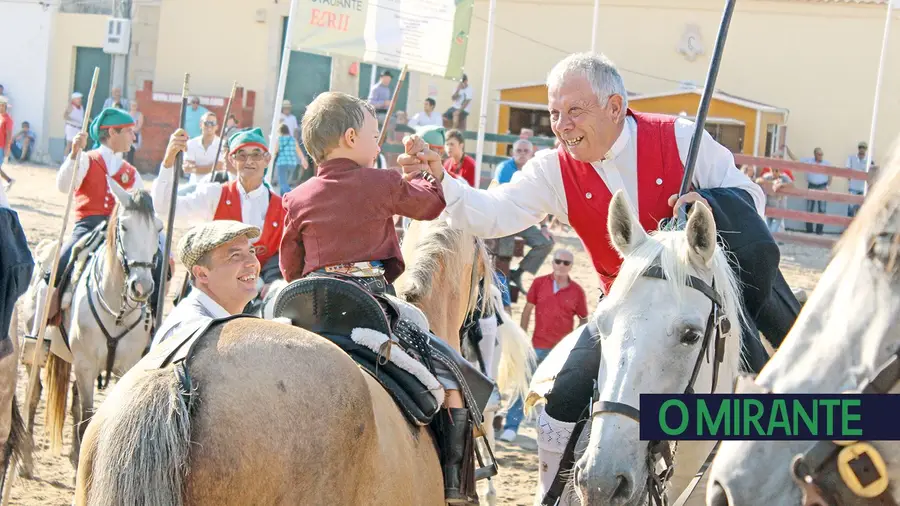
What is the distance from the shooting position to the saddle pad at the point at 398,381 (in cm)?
392

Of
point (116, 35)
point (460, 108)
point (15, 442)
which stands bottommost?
point (15, 442)

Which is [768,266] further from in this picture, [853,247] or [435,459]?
[853,247]

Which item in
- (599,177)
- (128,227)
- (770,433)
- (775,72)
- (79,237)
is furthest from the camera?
(775,72)

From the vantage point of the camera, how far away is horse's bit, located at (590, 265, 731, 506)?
3219 mm

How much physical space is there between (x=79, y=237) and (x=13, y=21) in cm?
2163

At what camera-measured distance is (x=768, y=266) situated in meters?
3.84

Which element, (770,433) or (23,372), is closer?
(770,433)

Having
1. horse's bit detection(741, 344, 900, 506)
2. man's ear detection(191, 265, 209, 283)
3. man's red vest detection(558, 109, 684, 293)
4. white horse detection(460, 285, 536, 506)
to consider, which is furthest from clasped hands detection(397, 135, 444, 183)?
white horse detection(460, 285, 536, 506)

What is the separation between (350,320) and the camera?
4.00m

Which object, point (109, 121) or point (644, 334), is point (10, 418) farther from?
point (109, 121)

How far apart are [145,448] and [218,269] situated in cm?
116

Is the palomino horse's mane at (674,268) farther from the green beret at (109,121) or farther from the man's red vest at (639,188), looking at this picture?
the green beret at (109,121)

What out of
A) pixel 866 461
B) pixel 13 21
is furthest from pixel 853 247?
pixel 13 21

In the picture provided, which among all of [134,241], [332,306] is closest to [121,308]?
[134,241]
